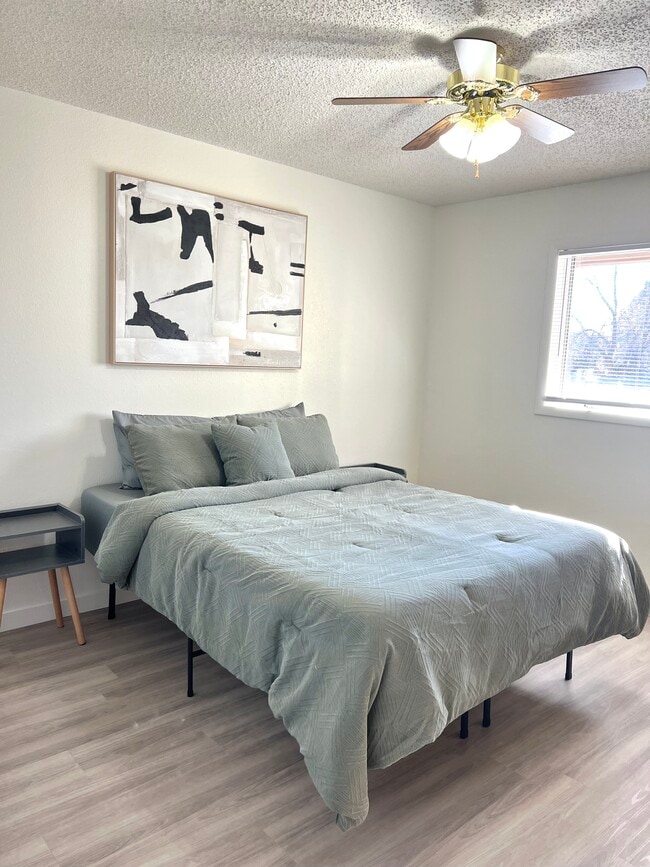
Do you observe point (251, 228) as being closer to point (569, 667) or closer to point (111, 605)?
point (111, 605)

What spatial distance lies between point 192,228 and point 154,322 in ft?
1.86

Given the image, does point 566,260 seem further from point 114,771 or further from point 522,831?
point 114,771

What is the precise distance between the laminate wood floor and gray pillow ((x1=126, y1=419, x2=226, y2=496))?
2.67 ft

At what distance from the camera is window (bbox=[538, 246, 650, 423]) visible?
372 cm

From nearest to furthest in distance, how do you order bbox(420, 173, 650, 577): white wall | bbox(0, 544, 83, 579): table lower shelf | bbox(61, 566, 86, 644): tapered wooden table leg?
1. bbox(0, 544, 83, 579): table lower shelf
2. bbox(61, 566, 86, 644): tapered wooden table leg
3. bbox(420, 173, 650, 577): white wall

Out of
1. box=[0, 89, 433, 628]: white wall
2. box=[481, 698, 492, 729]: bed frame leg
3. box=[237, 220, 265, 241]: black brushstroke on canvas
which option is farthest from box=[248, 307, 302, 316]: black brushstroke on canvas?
box=[481, 698, 492, 729]: bed frame leg

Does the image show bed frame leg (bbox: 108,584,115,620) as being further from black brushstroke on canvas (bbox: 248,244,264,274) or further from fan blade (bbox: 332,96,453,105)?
fan blade (bbox: 332,96,453,105)

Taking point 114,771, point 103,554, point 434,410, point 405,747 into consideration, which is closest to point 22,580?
point 103,554

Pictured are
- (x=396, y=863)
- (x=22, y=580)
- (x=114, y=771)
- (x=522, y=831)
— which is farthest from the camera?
(x=22, y=580)

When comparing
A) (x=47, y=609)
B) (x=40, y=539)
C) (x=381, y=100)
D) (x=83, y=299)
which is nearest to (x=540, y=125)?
(x=381, y=100)

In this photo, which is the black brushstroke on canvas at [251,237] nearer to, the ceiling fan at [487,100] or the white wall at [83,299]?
the white wall at [83,299]

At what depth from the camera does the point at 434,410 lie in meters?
4.89

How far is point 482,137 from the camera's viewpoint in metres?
2.33

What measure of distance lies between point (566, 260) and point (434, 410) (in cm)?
145
